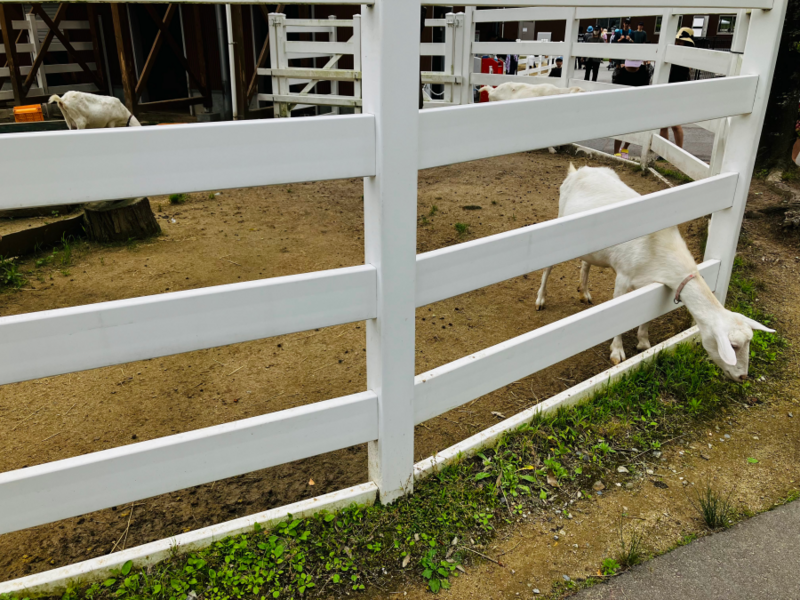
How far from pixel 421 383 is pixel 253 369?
1.52 meters

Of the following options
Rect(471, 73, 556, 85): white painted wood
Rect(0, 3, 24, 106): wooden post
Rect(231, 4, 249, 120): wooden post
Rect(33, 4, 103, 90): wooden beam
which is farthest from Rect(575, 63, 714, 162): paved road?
Rect(0, 3, 24, 106): wooden post

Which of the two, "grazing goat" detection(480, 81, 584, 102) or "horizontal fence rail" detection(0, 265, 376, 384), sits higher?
"horizontal fence rail" detection(0, 265, 376, 384)

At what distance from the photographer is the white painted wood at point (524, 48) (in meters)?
9.28

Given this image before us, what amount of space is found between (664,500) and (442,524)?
35.8 inches

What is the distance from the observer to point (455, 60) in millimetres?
10719

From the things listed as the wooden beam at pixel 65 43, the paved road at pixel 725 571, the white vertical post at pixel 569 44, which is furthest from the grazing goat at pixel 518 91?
the paved road at pixel 725 571

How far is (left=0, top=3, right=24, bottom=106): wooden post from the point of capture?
921cm

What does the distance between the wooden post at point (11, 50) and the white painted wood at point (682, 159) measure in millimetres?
9067

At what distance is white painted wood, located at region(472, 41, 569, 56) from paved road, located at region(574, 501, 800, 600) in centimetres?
811

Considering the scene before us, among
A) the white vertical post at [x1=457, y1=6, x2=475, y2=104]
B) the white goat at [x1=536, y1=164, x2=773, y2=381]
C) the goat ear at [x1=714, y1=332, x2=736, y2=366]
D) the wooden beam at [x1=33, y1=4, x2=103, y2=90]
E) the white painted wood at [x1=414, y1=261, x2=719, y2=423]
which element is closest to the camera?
the white painted wood at [x1=414, y1=261, x2=719, y2=423]

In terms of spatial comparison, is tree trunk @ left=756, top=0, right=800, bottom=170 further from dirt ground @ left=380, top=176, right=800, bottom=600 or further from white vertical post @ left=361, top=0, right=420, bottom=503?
white vertical post @ left=361, top=0, right=420, bottom=503

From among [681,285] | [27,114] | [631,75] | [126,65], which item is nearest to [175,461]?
[681,285]

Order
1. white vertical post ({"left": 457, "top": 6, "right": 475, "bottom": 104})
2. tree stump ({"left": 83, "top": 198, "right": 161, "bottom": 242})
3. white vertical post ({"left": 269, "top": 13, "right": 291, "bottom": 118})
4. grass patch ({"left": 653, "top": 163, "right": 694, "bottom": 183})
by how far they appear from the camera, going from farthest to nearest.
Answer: white vertical post ({"left": 457, "top": 6, "right": 475, "bottom": 104}), white vertical post ({"left": 269, "top": 13, "right": 291, "bottom": 118}), grass patch ({"left": 653, "top": 163, "right": 694, "bottom": 183}), tree stump ({"left": 83, "top": 198, "right": 161, "bottom": 242})

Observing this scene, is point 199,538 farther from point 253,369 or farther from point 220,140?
point 253,369
